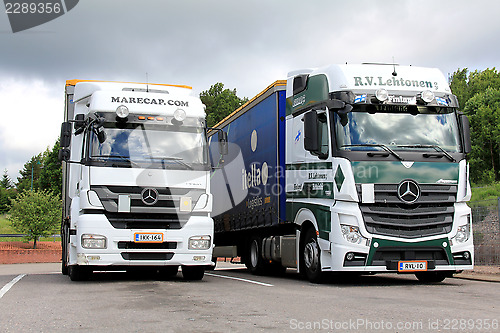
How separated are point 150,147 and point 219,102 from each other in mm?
53924

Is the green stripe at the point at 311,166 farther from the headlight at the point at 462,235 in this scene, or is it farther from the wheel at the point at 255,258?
the wheel at the point at 255,258

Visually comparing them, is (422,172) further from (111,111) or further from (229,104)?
(229,104)

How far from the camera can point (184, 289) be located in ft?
37.0

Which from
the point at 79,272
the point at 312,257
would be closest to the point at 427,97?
the point at 312,257

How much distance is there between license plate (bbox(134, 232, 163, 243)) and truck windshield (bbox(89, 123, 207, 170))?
4.20ft

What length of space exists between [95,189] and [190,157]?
1923mm

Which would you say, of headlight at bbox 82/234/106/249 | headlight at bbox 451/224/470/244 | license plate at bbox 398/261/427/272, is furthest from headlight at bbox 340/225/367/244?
headlight at bbox 82/234/106/249

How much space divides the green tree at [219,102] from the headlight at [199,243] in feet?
169

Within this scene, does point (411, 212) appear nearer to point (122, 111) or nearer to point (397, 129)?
point (397, 129)

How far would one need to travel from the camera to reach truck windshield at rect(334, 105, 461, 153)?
12094mm

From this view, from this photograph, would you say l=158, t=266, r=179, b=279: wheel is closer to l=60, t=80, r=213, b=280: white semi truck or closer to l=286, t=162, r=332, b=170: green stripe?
l=60, t=80, r=213, b=280: white semi truck

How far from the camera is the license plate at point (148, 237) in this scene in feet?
40.6

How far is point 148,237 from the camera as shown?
40.8ft

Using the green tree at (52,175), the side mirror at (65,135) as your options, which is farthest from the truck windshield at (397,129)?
the green tree at (52,175)
